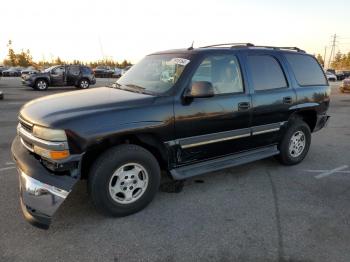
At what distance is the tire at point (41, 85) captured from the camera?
66.5 ft

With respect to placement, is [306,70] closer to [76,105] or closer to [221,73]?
[221,73]

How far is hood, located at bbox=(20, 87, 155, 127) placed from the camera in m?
Answer: 3.26

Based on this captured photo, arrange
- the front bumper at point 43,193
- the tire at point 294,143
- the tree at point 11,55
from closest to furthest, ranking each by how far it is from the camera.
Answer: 1. the front bumper at point 43,193
2. the tire at point 294,143
3. the tree at point 11,55

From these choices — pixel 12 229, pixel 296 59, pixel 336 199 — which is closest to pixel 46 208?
pixel 12 229

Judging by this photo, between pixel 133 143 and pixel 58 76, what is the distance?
19245 mm

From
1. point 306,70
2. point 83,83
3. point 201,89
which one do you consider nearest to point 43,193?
point 201,89

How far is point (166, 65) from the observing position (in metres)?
4.31

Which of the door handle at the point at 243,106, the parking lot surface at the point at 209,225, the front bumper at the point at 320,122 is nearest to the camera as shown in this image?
the parking lot surface at the point at 209,225

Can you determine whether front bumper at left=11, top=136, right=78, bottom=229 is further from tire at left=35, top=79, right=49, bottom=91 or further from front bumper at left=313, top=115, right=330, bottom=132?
tire at left=35, top=79, right=49, bottom=91

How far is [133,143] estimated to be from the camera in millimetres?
3727

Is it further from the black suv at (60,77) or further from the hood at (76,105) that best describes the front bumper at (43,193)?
the black suv at (60,77)

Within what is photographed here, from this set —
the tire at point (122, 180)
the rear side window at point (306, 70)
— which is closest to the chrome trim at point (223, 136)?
the tire at point (122, 180)

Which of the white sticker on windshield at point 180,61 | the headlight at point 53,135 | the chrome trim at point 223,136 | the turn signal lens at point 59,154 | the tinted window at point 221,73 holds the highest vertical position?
the white sticker on windshield at point 180,61

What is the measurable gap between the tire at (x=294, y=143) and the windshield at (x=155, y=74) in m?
2.24
